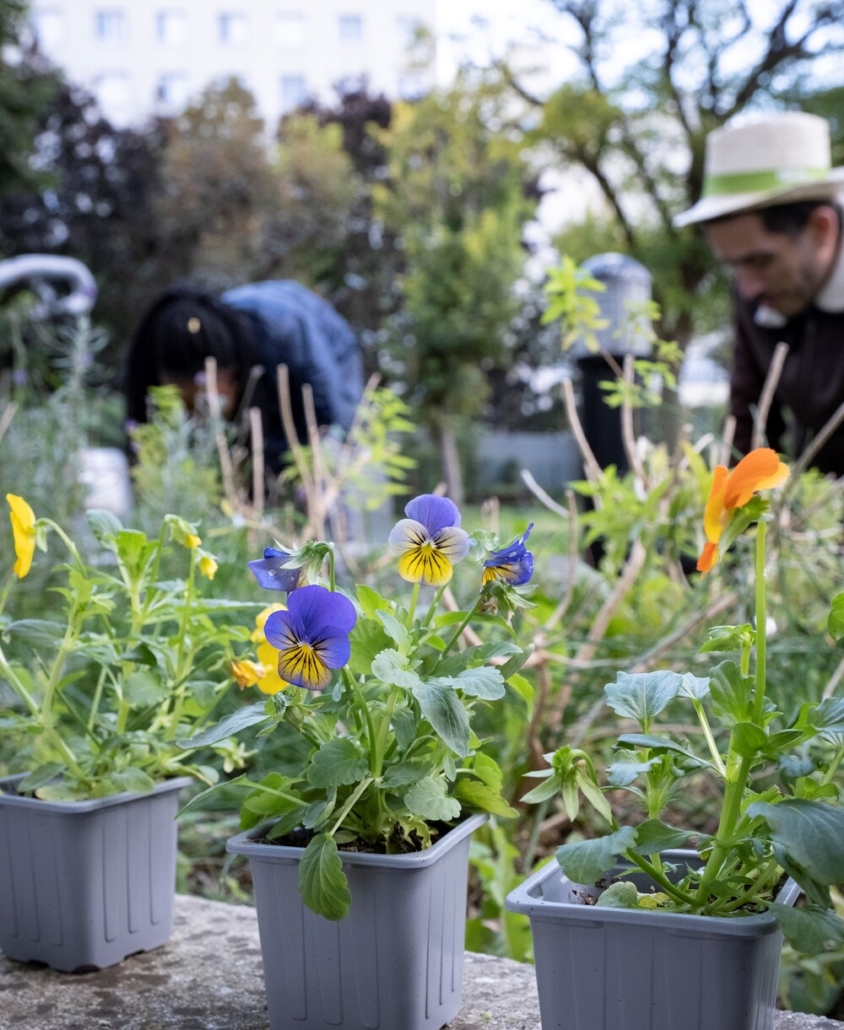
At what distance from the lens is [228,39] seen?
99.9ft

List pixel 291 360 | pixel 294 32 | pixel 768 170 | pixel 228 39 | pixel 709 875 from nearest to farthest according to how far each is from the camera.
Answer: pixel 709 875 → pixel 768 170 → pixel 291 360 → pixel 294 32 → pixel 228 39

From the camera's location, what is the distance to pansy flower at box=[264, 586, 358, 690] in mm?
714

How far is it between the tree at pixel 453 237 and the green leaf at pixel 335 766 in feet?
43.2

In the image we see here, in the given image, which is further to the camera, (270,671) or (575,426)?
(575,426)

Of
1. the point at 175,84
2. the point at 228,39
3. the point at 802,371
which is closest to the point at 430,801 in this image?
the point at 802,371

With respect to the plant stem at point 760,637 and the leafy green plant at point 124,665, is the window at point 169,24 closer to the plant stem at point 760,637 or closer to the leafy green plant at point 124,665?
the leafy green plant at point 124,665

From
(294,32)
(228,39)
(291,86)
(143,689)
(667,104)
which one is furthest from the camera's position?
(291,86)

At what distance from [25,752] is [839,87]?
14.1m

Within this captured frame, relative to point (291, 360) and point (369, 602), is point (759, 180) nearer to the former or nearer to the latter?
point (291, 360)

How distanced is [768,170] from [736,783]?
2459mm

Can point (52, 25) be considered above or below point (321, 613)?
above

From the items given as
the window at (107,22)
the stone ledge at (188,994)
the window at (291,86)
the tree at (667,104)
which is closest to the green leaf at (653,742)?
the stone ledge at (188,994)

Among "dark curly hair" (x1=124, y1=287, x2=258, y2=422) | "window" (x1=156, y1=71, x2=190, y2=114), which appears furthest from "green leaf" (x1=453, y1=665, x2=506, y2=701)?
"window" (x1=156, y1=71, x2=190, y2=114)

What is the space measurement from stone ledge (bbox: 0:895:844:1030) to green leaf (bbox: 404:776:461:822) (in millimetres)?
239
